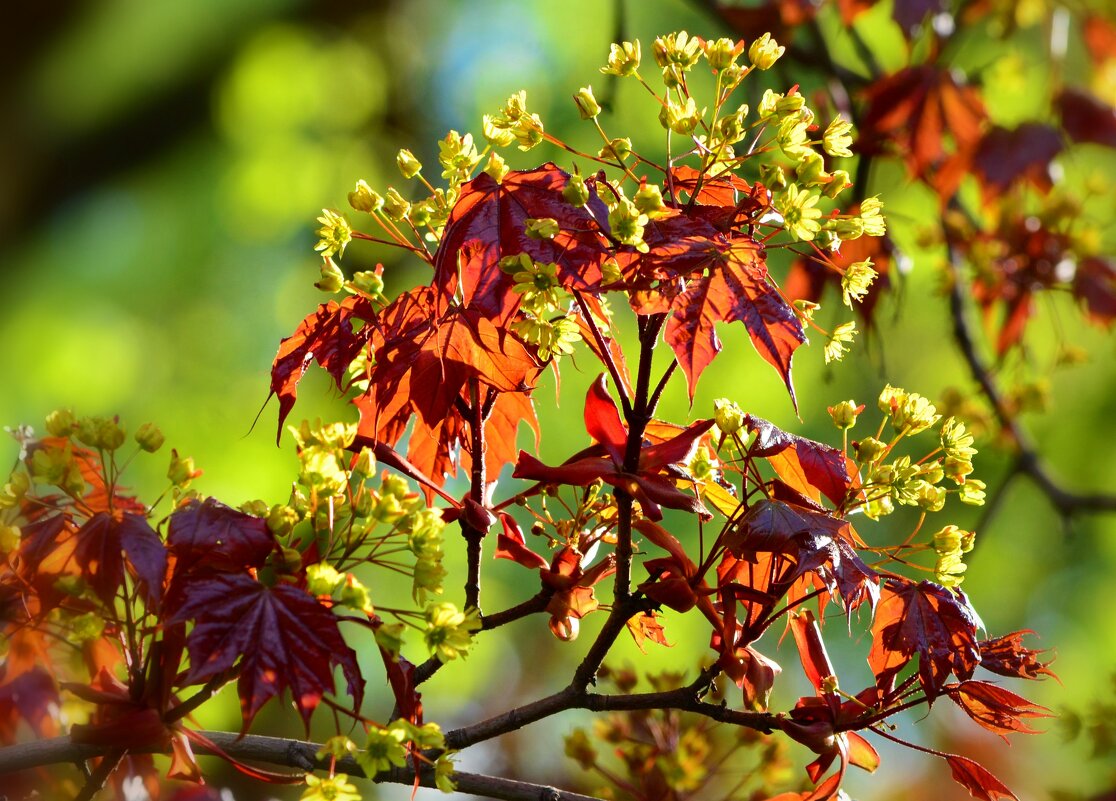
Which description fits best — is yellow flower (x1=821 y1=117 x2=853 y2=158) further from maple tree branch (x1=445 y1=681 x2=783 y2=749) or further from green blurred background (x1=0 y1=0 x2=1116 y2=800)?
green blurred background (x1=0 y1=0 x2=1116 y2=800)

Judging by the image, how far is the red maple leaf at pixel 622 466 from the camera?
740mm

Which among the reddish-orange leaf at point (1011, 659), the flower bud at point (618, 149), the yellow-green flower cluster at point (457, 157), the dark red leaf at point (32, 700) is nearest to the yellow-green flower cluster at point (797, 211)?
the flower bud at point (618, 149)

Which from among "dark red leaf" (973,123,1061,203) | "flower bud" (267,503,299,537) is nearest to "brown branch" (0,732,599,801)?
"flower bud" (267,503,299,537)

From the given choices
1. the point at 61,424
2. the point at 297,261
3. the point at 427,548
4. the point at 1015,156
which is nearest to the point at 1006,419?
the point at 1015,156

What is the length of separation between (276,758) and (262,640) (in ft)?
0.50

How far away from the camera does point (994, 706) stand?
2.62 feet

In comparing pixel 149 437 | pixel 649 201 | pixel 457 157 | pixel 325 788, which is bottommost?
pixel 325 788

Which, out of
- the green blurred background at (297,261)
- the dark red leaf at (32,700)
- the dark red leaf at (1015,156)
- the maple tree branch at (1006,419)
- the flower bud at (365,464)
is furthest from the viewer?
the green blurred background at (297,261)

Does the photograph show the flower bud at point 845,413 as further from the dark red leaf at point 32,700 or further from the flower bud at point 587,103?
the dark red leaf at point 32,700

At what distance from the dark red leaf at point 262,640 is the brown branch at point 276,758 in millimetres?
93

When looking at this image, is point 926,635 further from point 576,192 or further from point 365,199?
point 365,199

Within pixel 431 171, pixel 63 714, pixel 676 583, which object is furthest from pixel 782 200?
pixel 431 171

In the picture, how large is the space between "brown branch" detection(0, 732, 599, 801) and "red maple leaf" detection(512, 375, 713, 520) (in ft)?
0.70

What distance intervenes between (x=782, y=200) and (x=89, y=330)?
9.47ft
